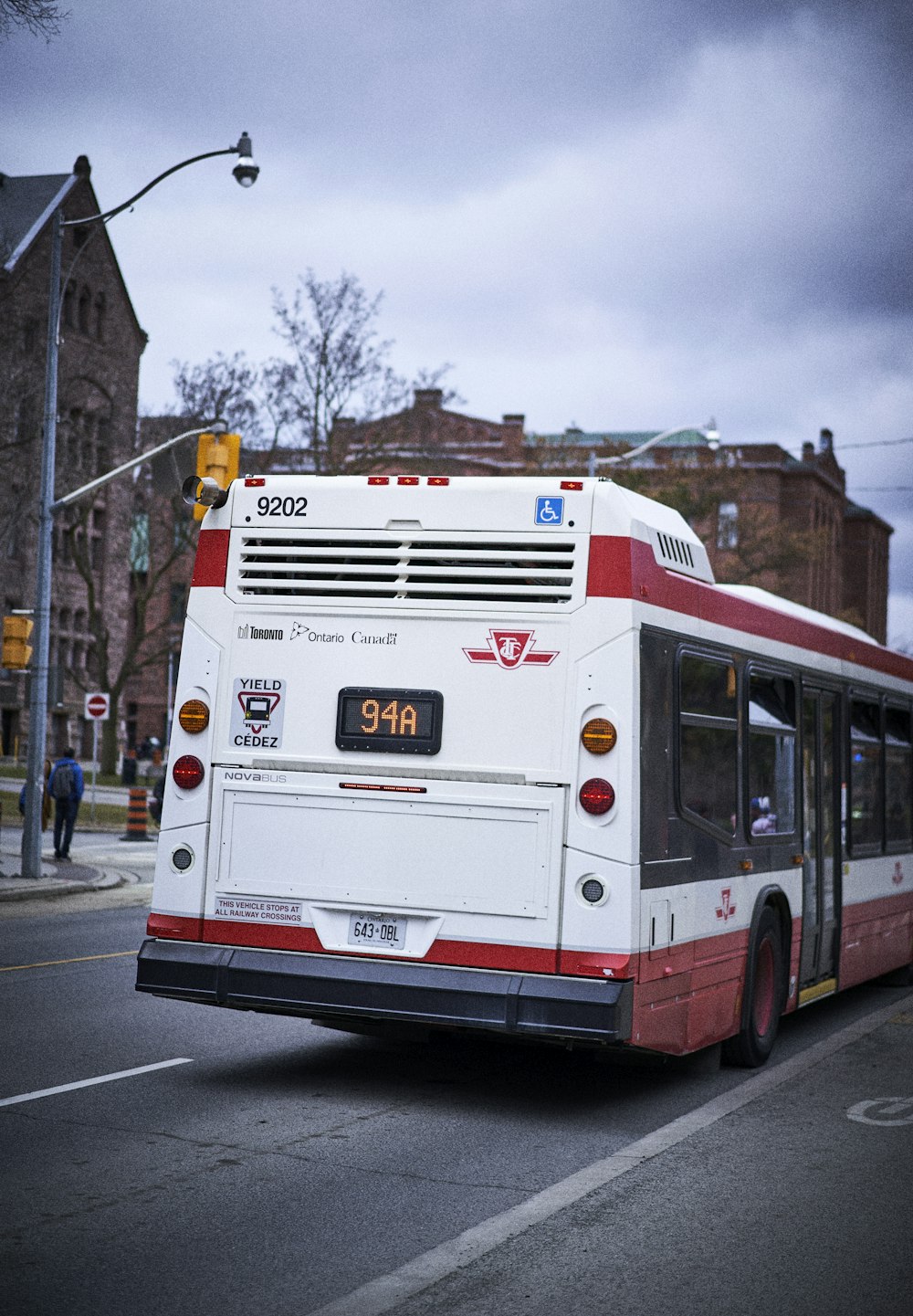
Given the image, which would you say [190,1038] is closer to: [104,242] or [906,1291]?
[906,1291]

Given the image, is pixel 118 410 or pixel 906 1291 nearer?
pixel 906 1291

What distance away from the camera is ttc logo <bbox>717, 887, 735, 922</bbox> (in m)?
8.92

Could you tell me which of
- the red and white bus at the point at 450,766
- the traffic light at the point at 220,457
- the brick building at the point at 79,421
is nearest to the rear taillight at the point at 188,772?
the red and white bus at the point at 450,766

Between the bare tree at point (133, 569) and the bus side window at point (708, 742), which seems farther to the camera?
the bare tree at point (133, 569)

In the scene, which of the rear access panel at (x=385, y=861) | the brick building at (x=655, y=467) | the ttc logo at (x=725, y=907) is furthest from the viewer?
the brick building at (x=655, y=467)

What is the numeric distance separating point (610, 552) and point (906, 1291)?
3614 millimetres

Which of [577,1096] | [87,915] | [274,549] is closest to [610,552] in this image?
[274,549]

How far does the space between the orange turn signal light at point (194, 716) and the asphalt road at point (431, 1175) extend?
1796mm

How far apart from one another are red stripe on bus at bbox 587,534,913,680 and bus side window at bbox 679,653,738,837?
0.95 feet

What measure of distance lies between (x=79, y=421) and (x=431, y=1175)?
49.6 metres

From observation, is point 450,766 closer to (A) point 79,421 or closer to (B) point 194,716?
(B) point 194,716

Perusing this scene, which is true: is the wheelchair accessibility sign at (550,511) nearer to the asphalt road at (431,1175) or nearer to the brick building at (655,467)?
the asphalt road at (431,1175)

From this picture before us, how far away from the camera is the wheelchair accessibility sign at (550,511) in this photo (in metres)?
7.91

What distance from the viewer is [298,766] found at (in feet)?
26.8
